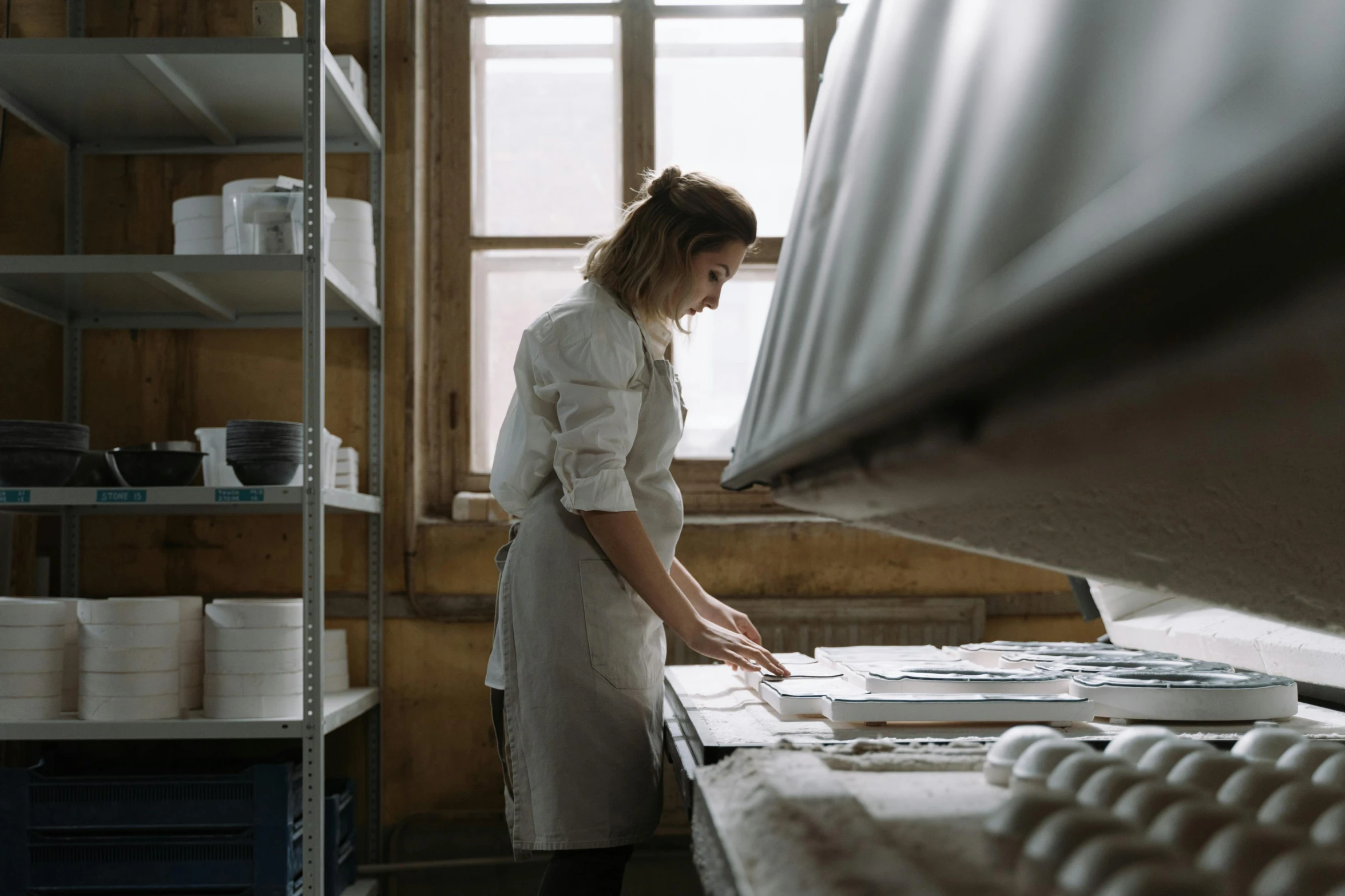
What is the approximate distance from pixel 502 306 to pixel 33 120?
3.73ft

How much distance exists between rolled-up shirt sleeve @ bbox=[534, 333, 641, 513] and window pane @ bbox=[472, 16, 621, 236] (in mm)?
1298

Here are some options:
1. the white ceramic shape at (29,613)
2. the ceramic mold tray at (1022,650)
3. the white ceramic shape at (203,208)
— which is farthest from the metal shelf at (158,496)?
the ceramic mold tray at (1022,650)

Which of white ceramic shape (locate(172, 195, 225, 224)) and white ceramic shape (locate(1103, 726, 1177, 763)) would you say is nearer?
white ceramic shape (locate(1103, 726, 1177, 763))

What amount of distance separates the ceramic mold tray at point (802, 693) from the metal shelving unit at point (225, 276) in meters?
1.04

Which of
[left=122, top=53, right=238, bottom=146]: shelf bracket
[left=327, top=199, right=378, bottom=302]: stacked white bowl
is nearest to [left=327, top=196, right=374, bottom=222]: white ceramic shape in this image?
[left=327, top=199, right=378, bottom=302]: stacked white bowl

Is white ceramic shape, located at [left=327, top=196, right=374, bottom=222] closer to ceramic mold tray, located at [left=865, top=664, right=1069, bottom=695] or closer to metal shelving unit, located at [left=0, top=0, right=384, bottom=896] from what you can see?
metal shelving unit, located at [left=0, top=0, right=384, bottom=896]

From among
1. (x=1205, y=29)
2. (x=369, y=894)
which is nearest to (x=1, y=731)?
(x=369, y=894)

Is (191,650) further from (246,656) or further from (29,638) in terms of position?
(29,638)

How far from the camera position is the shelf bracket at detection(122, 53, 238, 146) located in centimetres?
202

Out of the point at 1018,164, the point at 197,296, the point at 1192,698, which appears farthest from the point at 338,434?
the point at 1018,164

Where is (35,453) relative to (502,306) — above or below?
below

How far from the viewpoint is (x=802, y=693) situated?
109 centimetres

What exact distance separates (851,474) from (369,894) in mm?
2109

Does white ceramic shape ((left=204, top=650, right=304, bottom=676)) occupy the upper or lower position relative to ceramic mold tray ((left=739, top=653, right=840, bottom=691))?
lower
